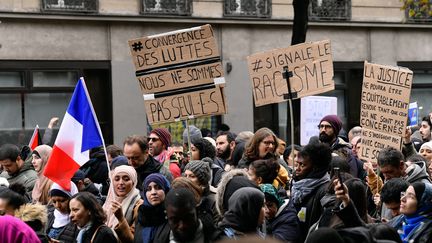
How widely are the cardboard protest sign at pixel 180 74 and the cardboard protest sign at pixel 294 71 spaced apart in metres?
0.69

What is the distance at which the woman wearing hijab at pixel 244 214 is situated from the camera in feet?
22.5

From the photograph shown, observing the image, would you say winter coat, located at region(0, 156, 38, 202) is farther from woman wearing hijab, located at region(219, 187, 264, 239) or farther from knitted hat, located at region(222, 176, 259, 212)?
woman wearing hijab, located at region(219, 187, 264, 239)

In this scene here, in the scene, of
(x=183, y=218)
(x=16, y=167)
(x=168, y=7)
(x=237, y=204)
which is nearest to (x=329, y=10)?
(x=168, y=7)

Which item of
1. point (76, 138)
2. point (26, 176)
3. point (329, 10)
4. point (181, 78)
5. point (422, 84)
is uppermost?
point (329, 10)

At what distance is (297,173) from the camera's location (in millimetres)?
8227

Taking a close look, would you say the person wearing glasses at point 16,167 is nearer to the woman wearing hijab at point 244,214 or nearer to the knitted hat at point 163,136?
the knitted hat at point 163,136

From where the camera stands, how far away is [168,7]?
24.5 m

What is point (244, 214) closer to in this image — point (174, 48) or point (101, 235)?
point (101, 235)

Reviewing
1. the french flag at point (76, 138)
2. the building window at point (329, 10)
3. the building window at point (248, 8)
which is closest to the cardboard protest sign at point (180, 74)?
the french flag at point (76, 138)

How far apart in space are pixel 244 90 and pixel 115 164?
15512 mm

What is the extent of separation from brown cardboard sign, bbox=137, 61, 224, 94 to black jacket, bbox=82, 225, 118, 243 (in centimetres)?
396

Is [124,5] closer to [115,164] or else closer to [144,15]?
[144,15]

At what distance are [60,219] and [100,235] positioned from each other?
102cm

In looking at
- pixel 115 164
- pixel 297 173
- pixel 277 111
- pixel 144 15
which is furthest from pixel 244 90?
pixel 297 173
